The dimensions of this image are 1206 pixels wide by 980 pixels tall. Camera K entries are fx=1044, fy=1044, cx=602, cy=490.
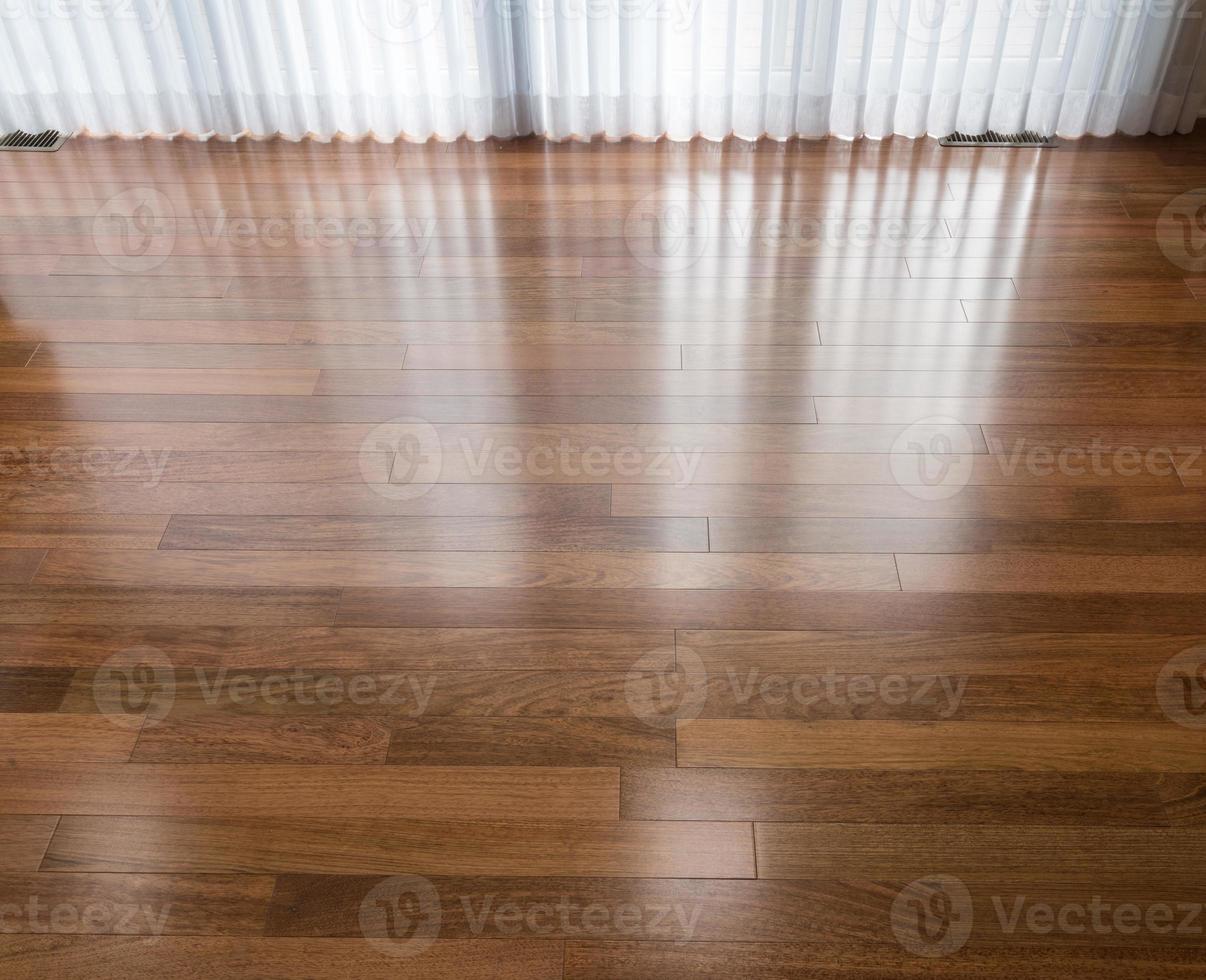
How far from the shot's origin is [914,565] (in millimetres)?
1917

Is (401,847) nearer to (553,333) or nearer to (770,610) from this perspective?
(770,610)

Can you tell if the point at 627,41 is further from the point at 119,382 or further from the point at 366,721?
the point at 366,721

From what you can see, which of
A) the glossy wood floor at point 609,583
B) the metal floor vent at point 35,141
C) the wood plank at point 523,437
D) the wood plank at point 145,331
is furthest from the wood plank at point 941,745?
the metal floor vent at point 35,141

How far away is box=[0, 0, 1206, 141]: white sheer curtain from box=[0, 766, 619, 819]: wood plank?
225cm

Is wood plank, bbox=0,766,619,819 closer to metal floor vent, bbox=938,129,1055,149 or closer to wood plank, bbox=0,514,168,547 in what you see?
wood plank, bbox=0,514,168,547

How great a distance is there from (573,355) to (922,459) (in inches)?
32.6

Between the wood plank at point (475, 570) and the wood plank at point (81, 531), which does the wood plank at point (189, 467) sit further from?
the wood plank at point (475, 570)

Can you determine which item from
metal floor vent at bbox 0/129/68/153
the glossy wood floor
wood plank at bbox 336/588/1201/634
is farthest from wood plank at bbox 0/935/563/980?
metal floor vent at bbox 0/129/68/153

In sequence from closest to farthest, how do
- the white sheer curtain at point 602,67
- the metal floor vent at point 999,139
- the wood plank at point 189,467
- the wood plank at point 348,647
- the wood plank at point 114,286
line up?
1. the wood plank at point 348,647
2. the wood plank at point 189,467
3. the wood plank at point 114,286
4. the white sheer curtain at point 602,67
5. the metal floor vent at point 999,139

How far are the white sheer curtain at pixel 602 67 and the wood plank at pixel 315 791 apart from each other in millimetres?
2255

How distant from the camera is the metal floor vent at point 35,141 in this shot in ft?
10.7

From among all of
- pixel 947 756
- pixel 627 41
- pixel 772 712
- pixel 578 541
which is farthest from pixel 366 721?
pixel 627 41

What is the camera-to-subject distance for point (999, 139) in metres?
3.18

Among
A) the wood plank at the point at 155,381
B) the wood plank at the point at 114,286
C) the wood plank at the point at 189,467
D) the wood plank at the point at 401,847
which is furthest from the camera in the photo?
the wood plank at the point at 114,286
